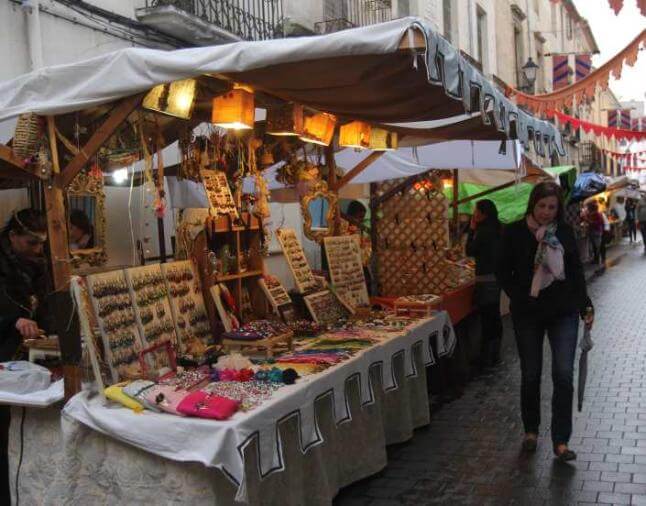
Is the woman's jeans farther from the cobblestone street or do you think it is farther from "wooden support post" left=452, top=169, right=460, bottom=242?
"wooden support post" left=452, top=169, right=460, bottom=242

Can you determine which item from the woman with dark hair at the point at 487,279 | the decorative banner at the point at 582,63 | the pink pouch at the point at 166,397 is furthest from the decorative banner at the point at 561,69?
the pink pouch at the point at 166,397

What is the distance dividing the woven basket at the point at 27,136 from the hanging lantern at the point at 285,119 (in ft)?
6.63

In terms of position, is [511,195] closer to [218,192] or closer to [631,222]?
[218,192]

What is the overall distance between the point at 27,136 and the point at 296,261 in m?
2.71

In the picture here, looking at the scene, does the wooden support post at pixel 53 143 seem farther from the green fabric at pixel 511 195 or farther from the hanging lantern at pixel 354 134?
the green fabric at pixel 511 195

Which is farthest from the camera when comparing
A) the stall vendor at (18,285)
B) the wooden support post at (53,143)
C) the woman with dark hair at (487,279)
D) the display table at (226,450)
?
the woman with dark hair at (487,279)

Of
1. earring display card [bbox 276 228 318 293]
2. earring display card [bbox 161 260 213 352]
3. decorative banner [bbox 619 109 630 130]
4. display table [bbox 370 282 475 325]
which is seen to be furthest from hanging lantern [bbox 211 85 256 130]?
decorative banner [bbox 619 109 630 130]

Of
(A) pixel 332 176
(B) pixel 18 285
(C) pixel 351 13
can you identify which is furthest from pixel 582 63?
(B) pixel 18 285

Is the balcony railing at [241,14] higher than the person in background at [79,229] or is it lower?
higher

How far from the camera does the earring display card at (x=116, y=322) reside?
3.76 meters

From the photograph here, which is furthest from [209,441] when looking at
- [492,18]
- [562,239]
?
[492,18]

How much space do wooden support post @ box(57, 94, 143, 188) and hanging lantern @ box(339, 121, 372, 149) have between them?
8.92ft

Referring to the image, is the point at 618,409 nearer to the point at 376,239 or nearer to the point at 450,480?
the point at 450,480

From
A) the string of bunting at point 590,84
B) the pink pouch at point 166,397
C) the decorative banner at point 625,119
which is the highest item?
the decorative banner at point 625,119
